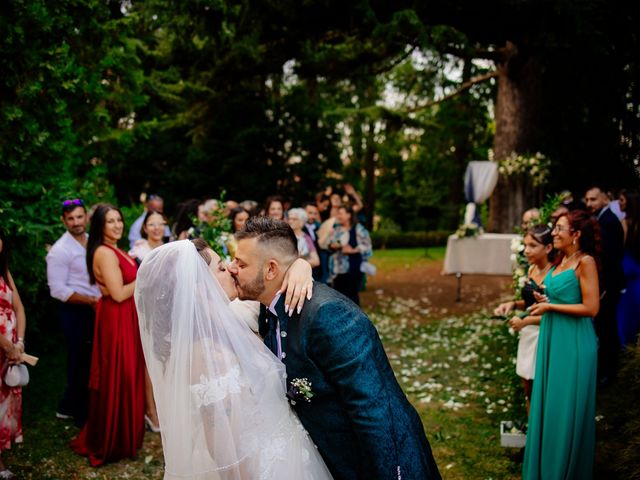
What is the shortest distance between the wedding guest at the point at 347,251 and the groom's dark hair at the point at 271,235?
6.57 meters

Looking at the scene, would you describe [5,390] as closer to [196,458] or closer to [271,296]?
[196,458]

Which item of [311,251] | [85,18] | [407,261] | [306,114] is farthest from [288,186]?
[85,18]

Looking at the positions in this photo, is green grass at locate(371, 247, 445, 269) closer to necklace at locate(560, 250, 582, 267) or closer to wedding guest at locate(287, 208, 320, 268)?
wedding guest at locate(287, 208, 320, 268)

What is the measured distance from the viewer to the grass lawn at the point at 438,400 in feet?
15.1

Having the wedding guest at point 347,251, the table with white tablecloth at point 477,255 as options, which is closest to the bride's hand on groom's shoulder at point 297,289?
the wedding guest at point 347,251

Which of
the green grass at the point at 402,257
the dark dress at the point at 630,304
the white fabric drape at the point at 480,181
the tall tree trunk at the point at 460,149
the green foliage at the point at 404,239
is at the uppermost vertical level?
the tall tree trunk at the point at 460,149

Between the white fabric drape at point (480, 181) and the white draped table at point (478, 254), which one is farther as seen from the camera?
the white fabric drape at point (480, 181)

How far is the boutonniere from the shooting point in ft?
7.18

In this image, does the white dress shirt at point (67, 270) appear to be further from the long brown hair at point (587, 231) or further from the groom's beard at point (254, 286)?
the long brown hair at point (587, 231)

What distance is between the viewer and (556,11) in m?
8.82

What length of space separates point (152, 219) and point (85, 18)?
10.1 feet

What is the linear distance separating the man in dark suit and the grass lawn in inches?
39.2

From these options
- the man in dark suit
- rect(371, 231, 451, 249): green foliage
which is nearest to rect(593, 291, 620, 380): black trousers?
the man in dark suit

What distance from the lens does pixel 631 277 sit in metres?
6.29
